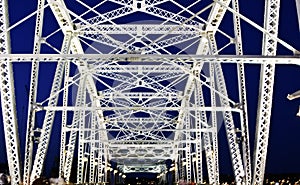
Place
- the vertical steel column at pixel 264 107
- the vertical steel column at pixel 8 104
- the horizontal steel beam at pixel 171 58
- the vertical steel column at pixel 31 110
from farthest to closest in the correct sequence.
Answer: the vertical steel column at pixel 31 110 < the vertical steel column at pixel 264 107 < the vertical steel column at pixel 8 104 < the horizontal steel beam at pixel 171 58

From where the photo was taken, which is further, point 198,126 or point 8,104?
point 198,126

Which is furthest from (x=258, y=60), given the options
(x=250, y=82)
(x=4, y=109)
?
(x=250, y=82)

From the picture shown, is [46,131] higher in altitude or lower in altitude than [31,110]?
lower

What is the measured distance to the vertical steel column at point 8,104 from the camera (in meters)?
14.0

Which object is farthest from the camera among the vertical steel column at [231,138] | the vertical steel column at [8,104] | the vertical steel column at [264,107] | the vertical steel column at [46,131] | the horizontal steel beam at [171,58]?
the vertical steel column at [231,138]

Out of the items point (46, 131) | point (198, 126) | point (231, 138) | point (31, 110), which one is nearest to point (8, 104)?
point (31, 110)

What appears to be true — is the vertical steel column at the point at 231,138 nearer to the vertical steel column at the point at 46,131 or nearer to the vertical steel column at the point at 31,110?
the vertical steel column at the point at 46,131

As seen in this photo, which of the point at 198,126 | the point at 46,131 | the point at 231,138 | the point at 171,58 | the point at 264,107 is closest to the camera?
the point at 171,58

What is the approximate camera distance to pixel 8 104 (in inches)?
562

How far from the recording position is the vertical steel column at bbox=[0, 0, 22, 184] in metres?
14.0

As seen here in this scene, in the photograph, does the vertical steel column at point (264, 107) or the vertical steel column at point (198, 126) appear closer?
the vertical steel column at point (264, 107)

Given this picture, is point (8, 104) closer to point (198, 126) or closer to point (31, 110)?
point (31, 110)

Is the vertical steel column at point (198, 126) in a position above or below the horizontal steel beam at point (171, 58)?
below

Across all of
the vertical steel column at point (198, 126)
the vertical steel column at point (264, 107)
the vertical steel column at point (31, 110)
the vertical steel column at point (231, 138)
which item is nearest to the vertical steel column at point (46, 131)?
the vertical steel column at point (31, 110)
